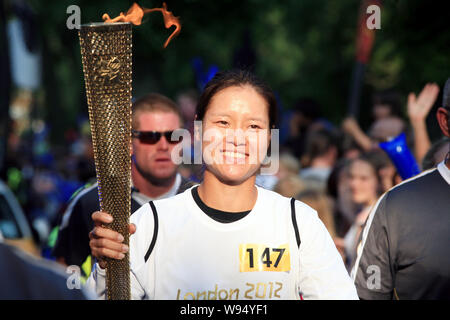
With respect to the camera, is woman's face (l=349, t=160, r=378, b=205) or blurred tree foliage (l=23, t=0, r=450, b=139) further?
blurred tree foliage (l=23, t=0, r=450, b=139)

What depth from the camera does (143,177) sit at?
16.1 feet

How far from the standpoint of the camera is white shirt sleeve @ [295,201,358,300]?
2.93 meters

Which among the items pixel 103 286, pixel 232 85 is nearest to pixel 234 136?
pixel 232 85

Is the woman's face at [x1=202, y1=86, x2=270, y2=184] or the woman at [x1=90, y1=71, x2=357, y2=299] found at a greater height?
the woman's face at [x1=202, y1=86, x2=270, y2=184]

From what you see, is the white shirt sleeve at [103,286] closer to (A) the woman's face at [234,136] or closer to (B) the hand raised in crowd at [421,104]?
(A) the woman's face at [234,136]

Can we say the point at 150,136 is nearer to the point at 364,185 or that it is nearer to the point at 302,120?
the point at 364,185

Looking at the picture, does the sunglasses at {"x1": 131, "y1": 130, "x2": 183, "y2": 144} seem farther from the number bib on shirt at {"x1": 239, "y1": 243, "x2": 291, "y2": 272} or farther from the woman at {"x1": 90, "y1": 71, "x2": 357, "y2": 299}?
the number bib on shirt at {"x1": 239, "y1": 243, "x2": 291, "y2": 272}

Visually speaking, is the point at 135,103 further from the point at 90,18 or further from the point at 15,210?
the point at 90,18

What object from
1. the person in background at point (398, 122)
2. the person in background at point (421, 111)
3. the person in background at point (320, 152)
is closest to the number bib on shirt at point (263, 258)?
the person in background at point (398, 122)

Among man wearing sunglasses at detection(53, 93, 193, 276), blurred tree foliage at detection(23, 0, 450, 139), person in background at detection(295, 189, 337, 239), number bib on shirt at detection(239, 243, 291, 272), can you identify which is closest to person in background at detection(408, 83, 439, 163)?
person in background at detection(295, 189, 337, 239)

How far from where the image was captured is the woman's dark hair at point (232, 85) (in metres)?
3.22

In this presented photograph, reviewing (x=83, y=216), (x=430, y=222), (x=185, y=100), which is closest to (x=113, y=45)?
(x=430, y=222)

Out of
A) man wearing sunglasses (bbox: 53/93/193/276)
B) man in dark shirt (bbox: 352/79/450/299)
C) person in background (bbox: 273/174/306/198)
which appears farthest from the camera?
person in background (bbox: 273/174/306/198)

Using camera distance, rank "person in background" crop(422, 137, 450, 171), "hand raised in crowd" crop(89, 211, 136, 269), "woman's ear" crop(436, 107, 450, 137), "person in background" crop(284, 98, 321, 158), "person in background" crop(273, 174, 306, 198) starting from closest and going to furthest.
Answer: "hand raised in crowd" crop(89, 211, 136, 269), "woman's ear" crop(436, 107, 450, 137), "person in background" crop(422, 137, 450, 171), "person in background" crop(273, 174, 306, 198), "person in background" crop(284, 98, 321, 158)
